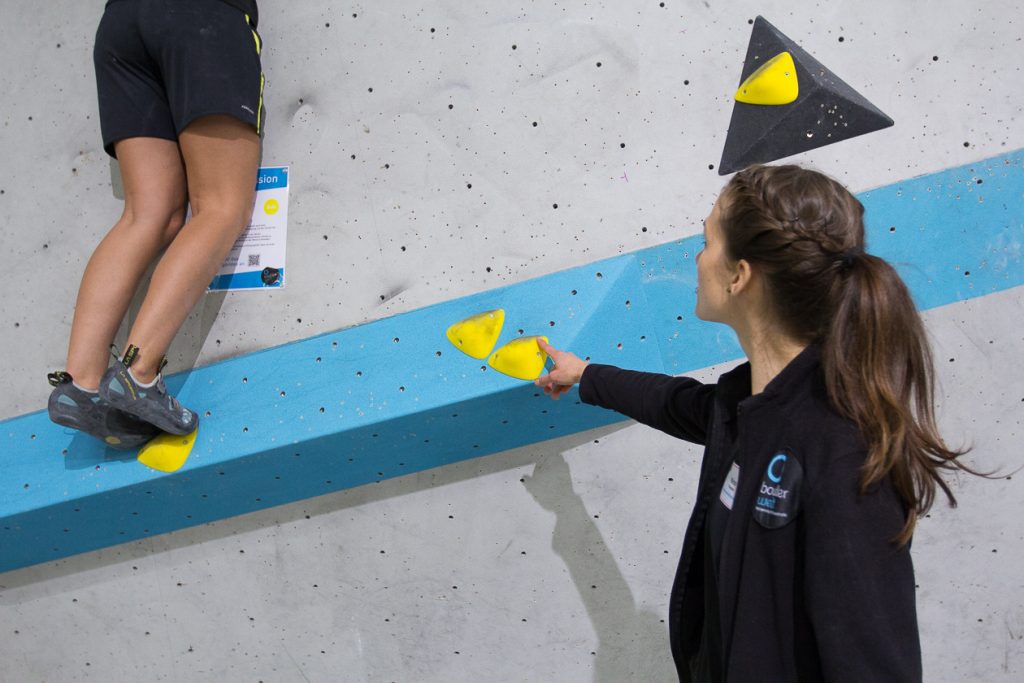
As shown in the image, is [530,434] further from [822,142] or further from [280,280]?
[822,142]

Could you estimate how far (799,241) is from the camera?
822 millimetres

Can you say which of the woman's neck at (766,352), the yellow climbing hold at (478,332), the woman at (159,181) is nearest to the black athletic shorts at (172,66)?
the woman at (159,181)

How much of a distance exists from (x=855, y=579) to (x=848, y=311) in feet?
0.92

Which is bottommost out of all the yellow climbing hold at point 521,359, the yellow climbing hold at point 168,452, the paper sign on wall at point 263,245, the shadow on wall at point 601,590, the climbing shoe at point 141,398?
the shadow on wall at point 601,590

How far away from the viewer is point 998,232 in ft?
4.60

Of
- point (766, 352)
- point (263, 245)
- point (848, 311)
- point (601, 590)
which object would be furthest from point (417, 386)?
point (848, 311)

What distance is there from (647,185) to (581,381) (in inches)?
20.1

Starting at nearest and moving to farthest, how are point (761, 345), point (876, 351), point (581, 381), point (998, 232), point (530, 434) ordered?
point (876, 351) < point (761, 345) < point (581, 381) < point (998, 232) < point (530, 434)

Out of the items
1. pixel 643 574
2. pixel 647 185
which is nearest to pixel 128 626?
pixel 643 574

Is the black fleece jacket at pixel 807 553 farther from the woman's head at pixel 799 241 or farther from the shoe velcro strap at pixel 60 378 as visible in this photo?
the shoe velcro strap at pixel 60 378

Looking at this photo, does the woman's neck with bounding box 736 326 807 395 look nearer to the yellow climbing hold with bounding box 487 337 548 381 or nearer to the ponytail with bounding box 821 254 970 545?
the ponytail with bounding box 821 254 970 545

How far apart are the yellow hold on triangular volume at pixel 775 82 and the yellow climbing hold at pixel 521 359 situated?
0.63 m

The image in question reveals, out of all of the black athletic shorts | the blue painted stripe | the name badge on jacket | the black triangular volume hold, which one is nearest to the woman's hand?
the blue painted stripe

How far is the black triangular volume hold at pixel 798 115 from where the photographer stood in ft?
4.64
